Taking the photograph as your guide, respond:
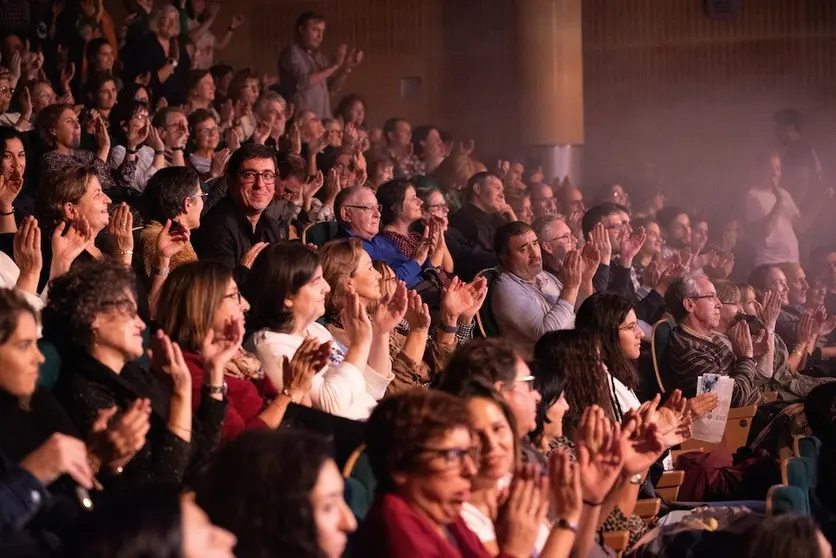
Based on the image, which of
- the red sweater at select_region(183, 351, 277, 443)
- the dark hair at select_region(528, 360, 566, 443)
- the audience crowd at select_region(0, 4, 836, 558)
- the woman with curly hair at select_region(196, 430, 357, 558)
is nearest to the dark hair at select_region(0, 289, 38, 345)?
the audience crowd at select_region(0, 4, 836, 558)

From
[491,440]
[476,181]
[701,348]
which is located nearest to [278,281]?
[491,440]

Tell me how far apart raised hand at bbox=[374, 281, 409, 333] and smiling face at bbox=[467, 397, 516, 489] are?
1.10 metres

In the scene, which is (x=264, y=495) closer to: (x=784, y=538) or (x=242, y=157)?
(x=784, y=538)

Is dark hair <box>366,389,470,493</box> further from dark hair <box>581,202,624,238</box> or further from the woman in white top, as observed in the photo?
dark hair <box>581,202,624,238</box>

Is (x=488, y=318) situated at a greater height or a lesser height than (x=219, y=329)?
lesser

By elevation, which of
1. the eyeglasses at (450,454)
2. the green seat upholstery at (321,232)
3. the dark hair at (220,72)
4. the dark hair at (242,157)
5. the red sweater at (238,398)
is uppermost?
the dark hair at (220,72)

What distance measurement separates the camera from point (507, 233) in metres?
5.41

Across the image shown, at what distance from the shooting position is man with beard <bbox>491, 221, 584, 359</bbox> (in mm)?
5137

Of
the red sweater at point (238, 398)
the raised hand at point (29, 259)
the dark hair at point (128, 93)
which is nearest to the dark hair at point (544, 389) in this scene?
the red sweater at point (238, 398)

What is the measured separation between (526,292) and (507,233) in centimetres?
27

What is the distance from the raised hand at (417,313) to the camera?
4.12 m

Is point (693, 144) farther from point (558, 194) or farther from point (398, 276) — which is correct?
point (398, 276)

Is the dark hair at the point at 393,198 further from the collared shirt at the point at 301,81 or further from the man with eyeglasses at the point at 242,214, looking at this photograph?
the collared shirt at the point at 301,81

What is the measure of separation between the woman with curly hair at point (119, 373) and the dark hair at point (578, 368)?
132 cm
